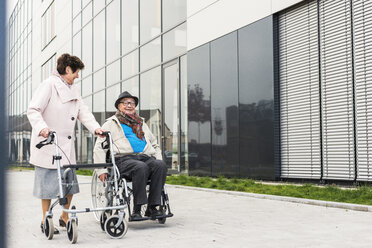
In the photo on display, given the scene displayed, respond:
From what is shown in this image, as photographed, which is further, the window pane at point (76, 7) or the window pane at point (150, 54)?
the window pane at point (76, 7)

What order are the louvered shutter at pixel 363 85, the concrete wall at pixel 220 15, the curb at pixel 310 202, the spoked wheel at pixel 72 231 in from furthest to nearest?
the concrete wall at pixel 220 15 → the louvered shutter at pixel 363 85 → the curb at pixel 310 202 → the spoked wheel at pixel 72 231

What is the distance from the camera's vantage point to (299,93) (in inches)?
396

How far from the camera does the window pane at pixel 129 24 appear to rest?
1819 centimetres

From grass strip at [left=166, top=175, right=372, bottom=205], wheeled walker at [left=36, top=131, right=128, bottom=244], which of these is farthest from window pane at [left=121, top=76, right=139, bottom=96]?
wheeled walker at [left=36, top=131, right=128, bottom=244]

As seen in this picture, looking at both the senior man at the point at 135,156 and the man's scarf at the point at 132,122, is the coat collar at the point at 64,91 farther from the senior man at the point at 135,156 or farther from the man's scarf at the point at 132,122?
the man's scarf at the point at 132,122

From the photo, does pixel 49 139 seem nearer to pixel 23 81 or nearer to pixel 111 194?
pixel 111 194

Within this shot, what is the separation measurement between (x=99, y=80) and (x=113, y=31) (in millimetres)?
2810

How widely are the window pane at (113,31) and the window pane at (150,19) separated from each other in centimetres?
280

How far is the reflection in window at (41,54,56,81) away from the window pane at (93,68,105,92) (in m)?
7.71

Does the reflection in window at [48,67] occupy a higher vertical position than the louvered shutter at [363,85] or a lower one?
higher

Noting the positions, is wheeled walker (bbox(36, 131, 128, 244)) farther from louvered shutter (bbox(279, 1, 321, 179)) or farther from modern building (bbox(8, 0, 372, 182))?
louvered shutter (bbox(279, 1, 321, 179))

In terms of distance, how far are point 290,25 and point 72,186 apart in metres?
7.35

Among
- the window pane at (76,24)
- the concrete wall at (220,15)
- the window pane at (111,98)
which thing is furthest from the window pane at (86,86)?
the concrete wall at (220,15)

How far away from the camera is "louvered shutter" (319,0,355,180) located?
8.69 metres
